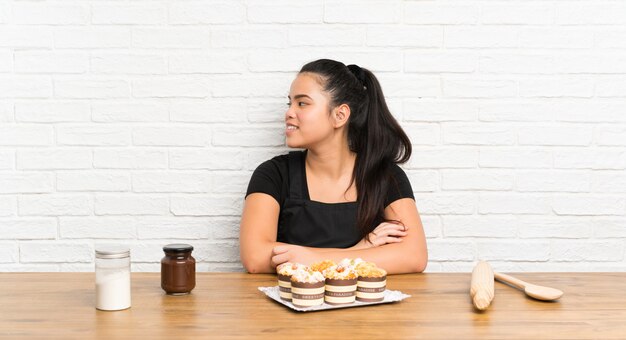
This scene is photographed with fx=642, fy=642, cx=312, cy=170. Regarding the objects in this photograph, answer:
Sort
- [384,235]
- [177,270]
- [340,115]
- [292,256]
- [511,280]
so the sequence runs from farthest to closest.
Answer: [340,115]
[384,235]
[292,256]
[511,280]
[177,270]

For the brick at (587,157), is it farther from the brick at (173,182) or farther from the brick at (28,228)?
the brick at (28,228)

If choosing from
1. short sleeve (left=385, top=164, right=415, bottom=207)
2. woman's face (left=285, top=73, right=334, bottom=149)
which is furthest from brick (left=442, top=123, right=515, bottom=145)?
woman's face (left=285, top=73, right=334, bottom=149)

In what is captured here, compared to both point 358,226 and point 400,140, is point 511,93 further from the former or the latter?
point 358,226

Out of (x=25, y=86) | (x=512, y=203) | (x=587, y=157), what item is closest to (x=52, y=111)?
(x=25, y=86)

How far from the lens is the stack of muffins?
56.3 inches

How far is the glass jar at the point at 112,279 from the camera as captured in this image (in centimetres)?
143

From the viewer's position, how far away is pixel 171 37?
2459 millimetres

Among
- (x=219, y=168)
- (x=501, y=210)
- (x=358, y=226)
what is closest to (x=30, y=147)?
(x=219, y=168)

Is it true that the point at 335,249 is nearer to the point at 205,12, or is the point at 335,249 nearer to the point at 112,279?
the point at 112,279

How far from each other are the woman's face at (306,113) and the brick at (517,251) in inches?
33.7

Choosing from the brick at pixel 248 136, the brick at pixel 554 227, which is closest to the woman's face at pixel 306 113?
the brick at pixel 248 136

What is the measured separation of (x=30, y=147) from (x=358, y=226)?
4.28ft

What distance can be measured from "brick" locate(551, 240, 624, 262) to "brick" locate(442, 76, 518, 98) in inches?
25.4

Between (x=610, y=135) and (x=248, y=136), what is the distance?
4.69 feet
